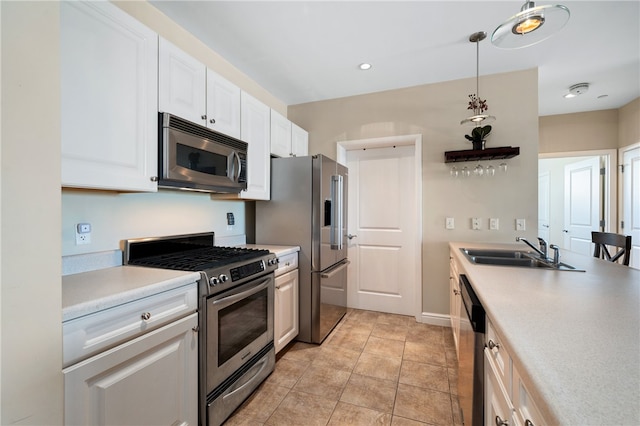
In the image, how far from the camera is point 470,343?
134cm

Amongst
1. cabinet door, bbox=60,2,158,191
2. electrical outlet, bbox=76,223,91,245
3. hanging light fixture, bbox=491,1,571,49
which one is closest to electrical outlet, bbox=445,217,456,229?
hanging light fixture, bbox=491,1,571,49

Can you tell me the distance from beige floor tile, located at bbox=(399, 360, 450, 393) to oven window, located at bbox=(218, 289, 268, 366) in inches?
44.2

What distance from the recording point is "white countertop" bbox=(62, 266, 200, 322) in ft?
3.33

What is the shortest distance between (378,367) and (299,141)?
8.04 ft

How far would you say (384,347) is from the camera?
253 cm

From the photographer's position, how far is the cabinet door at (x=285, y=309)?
224 centimetres

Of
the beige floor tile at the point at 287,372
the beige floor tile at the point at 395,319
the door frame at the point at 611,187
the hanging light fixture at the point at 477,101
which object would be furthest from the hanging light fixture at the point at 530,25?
the door frame at the point at 611,187

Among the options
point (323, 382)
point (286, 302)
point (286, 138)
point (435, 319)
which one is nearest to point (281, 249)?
point (286, 302)

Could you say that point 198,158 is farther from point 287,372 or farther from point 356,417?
point 356,417

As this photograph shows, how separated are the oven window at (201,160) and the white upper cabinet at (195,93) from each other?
21 centimetres

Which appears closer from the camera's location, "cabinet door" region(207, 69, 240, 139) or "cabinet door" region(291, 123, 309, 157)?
"cabinet door" region(207, 69, 240, 139)

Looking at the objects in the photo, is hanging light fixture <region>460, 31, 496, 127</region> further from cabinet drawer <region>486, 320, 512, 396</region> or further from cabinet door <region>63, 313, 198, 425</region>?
cabinet door <region>63, 313, 198, 425</region>

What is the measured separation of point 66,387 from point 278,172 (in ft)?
6.70

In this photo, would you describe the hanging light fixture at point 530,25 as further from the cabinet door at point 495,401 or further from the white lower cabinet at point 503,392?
the cabinet door at point 495,401
